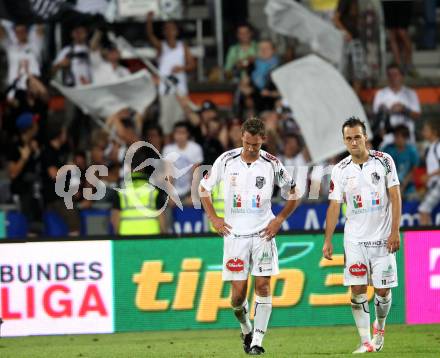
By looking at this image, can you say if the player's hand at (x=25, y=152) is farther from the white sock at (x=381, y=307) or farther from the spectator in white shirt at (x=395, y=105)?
the white sock at (x=381, y=307)

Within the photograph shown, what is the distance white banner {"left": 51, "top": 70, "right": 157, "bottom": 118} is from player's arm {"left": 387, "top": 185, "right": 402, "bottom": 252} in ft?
28.0

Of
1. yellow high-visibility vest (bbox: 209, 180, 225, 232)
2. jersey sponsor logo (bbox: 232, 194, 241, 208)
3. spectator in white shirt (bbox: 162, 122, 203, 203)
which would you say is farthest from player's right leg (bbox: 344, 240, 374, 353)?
spectator in white shirt (bbox: 162, 122, 203, 203)

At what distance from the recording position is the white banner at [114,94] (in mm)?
20406

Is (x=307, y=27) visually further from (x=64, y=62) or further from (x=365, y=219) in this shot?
(x=365, y=219)

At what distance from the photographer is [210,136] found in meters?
19.2

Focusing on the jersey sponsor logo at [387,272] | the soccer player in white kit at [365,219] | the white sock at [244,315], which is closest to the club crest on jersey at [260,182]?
the soccer player in white kit at [365,219]

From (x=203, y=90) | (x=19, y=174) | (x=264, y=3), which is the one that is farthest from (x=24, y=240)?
(x=264, y=3)

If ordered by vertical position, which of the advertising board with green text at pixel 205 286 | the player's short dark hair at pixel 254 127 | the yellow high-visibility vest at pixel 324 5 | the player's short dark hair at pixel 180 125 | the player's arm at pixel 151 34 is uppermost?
the player's short dark hair at pixel 254 127

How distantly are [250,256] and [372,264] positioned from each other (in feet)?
3.91

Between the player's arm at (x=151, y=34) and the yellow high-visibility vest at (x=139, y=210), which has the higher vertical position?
the player's arm at (x=151, y=34)

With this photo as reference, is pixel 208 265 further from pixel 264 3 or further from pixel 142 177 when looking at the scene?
pixel 264 3

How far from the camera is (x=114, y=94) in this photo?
807 inches

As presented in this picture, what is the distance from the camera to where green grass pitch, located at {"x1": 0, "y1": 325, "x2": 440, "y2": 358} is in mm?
13078

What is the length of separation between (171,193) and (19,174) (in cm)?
267
